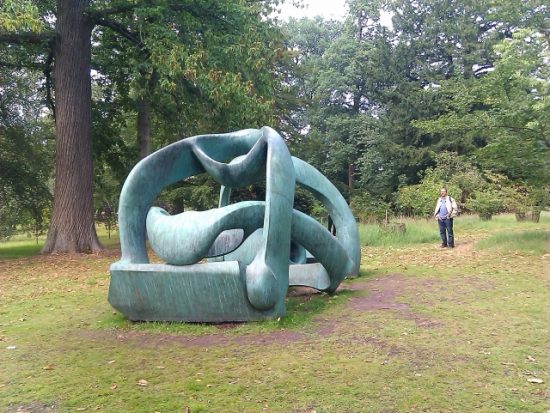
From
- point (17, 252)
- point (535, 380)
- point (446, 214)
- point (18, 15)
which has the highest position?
point (18, 15)

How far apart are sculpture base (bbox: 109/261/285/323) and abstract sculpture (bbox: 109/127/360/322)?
0.5 inches

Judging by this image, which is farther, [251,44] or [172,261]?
[251,44]

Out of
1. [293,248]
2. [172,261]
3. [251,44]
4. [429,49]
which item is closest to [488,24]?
[429,49]

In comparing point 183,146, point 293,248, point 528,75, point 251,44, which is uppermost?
point 251,44

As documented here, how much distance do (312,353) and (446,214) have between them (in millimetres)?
9314

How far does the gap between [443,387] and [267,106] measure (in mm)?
12437

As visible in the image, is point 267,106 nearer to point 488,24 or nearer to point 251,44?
point 251,44

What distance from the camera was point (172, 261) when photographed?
6922 millimetres

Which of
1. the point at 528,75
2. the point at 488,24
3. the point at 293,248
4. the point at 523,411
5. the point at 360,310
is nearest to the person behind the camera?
the point at 523,411

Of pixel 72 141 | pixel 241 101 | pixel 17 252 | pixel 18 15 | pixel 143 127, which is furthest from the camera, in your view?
pixel 17 252

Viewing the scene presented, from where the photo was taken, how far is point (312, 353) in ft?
18.6

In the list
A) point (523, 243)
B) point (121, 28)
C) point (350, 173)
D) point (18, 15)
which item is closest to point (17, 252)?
point (121, 28)

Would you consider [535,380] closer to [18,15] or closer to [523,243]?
[523,243]

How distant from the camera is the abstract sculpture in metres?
6.76
